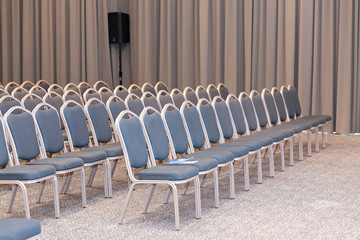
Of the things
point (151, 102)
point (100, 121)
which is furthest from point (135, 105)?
point (100, 121)

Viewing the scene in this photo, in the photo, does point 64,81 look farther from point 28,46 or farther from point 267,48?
point 267,48

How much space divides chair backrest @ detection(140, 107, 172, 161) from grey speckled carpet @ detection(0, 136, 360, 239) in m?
0.48

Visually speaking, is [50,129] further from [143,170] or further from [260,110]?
[260,110]

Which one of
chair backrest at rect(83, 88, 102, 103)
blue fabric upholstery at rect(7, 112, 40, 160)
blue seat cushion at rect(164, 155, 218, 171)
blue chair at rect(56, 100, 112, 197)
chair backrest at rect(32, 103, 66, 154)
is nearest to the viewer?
blue seat cushion at rect(164, 155, 218, 171)

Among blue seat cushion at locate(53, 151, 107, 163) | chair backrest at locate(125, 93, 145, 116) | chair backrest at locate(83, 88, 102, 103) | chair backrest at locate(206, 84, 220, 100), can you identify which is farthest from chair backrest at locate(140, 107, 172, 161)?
chair backrest at locate(206, 84, 220, 100)

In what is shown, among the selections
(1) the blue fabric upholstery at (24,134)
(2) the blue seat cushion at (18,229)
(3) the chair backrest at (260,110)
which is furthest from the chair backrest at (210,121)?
(2) the blue seat cushion at (18,229)

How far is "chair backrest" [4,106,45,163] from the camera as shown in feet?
16.8

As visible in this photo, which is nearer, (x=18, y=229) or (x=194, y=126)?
(x=18, y=229)

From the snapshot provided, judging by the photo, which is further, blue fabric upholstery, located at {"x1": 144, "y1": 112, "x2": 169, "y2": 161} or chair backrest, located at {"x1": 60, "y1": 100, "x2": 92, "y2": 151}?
chair backrest, located at {"x1": 60, "y1": 100, "x2": 92, "y2": 151}

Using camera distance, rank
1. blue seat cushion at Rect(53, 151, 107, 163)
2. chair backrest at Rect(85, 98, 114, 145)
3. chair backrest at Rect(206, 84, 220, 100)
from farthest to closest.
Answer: chair backrest at Rect(206, 84, 220, 100) < chair backrest at Rect(85, 98, 114, 145) < blue seat cushion at Rect(53, 151, 107, 163)

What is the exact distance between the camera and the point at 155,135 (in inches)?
206

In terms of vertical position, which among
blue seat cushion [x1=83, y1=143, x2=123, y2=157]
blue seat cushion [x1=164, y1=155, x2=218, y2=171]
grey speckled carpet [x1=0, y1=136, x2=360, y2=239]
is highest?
blue seat cushion [x1=164, y1=155, x2=218, y2=171]

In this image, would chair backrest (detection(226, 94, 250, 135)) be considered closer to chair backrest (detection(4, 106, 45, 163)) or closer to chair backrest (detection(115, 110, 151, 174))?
chair backrest (detection(115, 110, 151, 174))

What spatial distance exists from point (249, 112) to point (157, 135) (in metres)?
2.39
